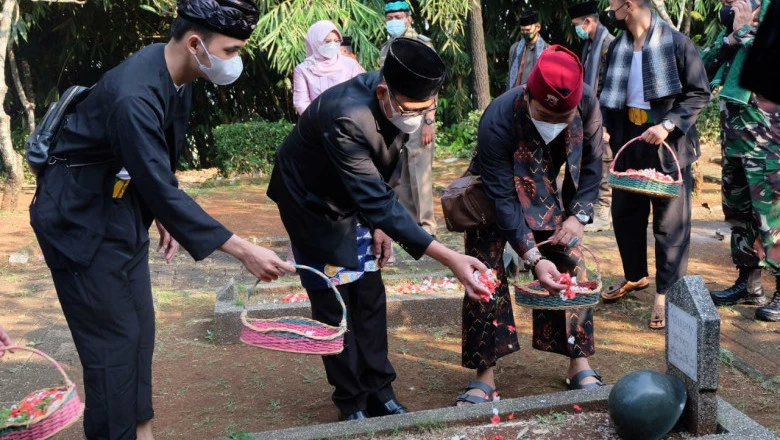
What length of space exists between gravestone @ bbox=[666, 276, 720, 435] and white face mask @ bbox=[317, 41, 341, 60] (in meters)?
4.52

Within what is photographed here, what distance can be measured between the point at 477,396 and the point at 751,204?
2.52 meters

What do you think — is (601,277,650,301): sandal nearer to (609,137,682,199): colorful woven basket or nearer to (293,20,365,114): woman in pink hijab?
Answer: (609,137,682,199): colorful woven basket

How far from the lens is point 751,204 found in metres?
5.50

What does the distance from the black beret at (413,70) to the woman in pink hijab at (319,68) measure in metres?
3.89

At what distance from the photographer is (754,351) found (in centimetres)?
497

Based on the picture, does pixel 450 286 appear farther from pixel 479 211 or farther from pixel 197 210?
pixel 197 210

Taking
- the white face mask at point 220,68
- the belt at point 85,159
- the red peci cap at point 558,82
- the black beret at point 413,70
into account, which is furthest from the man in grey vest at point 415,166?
the belt at point 85,159

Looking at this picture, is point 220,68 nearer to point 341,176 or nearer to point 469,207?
point 341,176

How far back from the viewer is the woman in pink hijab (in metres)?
7.37

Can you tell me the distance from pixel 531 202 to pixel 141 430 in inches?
81.7

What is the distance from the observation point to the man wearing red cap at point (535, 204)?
397 centimetres

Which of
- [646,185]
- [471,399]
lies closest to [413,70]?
[471,399]

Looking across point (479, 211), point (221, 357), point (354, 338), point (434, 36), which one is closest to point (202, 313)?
point (221, 357)

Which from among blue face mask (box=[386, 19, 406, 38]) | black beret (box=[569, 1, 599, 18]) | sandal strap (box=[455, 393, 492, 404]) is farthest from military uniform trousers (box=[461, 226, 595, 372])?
black beret (box=[569, 1, 599, 18])
